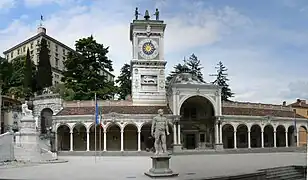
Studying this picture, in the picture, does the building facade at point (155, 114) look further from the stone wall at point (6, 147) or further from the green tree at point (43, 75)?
the stone wall at point (6, 147)

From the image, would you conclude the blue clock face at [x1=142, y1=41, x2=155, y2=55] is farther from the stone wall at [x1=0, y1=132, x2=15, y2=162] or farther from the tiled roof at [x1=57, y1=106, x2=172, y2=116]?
the stone wall at [x1=0, y1=132, x2=15, y2=162]

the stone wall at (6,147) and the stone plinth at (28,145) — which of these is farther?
the stone plinth at (28,145)

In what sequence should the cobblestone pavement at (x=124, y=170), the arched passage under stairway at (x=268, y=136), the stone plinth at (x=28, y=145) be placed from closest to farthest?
the cobblestone pavement at (x=124, y=170) → the stone plinth at (x=28, y=145) → the arched passage under stairway at (x=268, y=136)

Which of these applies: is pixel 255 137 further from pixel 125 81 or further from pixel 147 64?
pixel 125 81

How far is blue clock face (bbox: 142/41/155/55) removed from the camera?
131ft

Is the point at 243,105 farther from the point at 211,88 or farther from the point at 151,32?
the point at 151,32

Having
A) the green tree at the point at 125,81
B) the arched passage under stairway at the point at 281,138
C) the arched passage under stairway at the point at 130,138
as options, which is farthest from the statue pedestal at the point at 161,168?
the green tree at the point at 125,81

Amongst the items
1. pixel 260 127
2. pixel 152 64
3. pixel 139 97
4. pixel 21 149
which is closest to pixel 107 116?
pixel 139 97

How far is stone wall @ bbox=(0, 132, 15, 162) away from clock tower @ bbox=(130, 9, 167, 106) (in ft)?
59.7

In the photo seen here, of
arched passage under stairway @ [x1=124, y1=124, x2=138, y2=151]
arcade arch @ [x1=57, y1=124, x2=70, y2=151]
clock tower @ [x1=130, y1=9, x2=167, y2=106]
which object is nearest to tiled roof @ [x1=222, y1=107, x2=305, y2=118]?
clock tower @ [x1=130, y1=9, x2=167, y2=106]

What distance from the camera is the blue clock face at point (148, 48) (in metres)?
39.9

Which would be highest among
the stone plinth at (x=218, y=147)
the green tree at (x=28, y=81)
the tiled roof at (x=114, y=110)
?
the green tree at (x=28, y=81)

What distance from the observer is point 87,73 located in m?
44.9

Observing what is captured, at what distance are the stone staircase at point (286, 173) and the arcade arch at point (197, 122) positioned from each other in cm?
2363
